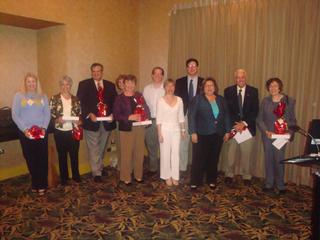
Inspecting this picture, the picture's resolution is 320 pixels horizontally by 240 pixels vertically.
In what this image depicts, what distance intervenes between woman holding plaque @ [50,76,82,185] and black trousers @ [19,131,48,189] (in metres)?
0.22

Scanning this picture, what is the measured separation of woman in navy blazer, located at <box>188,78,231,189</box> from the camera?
13.7 ft

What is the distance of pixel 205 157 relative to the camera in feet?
14.2

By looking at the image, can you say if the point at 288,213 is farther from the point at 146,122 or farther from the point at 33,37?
the point at 33,37

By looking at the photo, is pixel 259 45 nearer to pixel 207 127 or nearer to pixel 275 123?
pixel 275 123

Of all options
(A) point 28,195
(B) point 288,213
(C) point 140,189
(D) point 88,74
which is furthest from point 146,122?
(B) point 288,213

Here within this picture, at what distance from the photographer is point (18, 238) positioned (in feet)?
9.95

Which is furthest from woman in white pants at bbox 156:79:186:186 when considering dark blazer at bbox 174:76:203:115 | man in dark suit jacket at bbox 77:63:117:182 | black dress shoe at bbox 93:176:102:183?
black dress shoe at bbox 93:176:102:183

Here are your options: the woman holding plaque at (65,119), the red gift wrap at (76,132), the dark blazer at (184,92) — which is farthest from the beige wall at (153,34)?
the red gift wrap at (76,132)

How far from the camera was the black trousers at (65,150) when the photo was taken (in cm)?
432

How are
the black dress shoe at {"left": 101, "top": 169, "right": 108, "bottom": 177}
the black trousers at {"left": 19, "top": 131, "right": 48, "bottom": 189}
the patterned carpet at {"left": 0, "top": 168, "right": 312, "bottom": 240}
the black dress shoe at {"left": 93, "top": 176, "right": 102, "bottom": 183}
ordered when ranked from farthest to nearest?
the black dress shoe at {"left": 101, "top": 169, "right": 108, "bottom": 177}, the black dress shoe at {"left": 93, "top": 176, "right": 102, "bottom": 183}, the black trousers at {"left": 19, "top": 131, "right": 48, "bottom": 189}, the patterned carpet at {"left": 0, "top": 168, "right": 312, "bottom": 240}

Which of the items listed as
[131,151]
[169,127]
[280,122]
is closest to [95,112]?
[131,151]

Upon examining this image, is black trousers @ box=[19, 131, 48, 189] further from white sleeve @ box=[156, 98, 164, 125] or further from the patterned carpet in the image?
white sleeve @ box=[156, 98, 164, 125]

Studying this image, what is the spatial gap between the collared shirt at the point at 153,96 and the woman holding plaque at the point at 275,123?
1.49 metres

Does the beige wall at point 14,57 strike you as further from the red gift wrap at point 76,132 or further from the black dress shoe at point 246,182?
the black dress shoe at point 246,182
